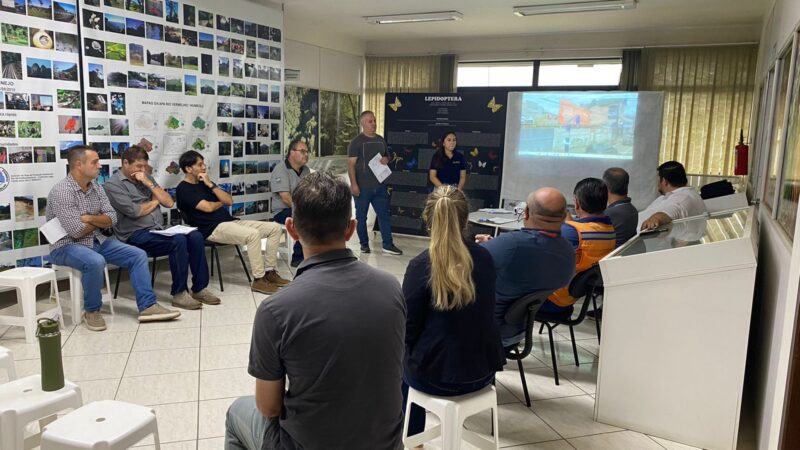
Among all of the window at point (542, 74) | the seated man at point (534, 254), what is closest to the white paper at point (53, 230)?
the seated man at point (534, 254)

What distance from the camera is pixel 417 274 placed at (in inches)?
80.0

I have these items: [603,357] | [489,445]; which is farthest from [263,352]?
[603,357]

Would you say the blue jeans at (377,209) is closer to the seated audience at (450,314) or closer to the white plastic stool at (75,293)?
the white plastic stool at (75,293)

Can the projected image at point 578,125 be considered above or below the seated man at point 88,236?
above

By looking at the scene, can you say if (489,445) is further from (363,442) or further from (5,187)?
(5,187)

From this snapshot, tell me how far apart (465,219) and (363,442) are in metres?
1.02

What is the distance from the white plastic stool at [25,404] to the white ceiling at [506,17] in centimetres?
503

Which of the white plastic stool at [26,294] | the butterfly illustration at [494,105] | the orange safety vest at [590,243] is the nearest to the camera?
the orange safety vest at [590,243]

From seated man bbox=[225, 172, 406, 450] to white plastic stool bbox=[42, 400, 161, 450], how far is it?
1.91 ft

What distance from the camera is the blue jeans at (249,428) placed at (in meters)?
1.45

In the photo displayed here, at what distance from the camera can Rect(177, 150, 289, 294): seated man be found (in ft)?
15.7

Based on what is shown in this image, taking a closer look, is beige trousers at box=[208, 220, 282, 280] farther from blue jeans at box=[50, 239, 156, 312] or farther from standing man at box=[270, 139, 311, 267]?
blue jeans at box=[50, 239, 156, 312]

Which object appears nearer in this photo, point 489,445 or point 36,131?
point 489,445

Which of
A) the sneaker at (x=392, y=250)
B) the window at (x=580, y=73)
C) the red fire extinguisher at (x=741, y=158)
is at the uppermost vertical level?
the window at (x=580, y=73)
